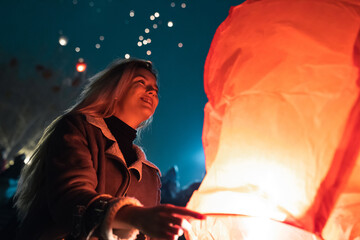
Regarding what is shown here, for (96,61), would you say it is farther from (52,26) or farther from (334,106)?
(334,106)

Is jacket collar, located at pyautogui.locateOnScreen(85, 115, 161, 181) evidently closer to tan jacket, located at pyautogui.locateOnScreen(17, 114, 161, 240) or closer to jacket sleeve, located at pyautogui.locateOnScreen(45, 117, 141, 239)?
tan jacket, located at pyautogui.locateOnScreen(17, 114, 161, 240)

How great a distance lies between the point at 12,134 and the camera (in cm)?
1465

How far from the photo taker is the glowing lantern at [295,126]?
727 millimetres

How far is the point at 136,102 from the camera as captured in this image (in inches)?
64.9

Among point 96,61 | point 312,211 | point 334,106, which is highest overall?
point 334,106

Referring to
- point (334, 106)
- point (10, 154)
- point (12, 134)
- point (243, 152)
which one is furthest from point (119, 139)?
point (12, 134)

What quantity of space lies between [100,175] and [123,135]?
44 cm

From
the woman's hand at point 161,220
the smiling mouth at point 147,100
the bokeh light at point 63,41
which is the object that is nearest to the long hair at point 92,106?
the smiling mouth at point 147,100

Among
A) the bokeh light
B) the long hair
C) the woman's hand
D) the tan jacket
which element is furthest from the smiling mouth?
the bokeh light

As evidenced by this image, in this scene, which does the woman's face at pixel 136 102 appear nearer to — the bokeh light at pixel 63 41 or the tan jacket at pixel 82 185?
the tan jacket at pixel 82 185

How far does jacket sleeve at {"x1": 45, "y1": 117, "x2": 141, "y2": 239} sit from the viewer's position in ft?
2.44

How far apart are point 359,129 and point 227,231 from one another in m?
0.66

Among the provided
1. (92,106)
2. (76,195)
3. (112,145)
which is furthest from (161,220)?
(92,106)

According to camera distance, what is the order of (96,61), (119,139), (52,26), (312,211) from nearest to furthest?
(312,211) → (119,139) → (52,26) → (96,61)
